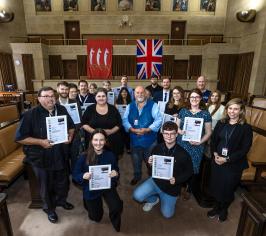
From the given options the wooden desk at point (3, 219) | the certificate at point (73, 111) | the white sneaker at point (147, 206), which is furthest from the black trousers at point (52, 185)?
the white sneaker at point (147, 206)

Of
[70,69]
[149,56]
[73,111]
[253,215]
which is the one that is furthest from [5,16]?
[253,215]

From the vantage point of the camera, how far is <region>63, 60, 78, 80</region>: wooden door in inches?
559

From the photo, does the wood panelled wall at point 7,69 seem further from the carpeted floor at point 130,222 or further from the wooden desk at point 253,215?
the wooden desk at point 253,215

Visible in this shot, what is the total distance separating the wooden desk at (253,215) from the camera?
1417 millimetres

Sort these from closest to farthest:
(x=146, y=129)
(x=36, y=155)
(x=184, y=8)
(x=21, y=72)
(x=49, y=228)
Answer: (x=36, y=155) < (x=49, y=228) < (x=146, y=129) < (x=21, y=72) < (x=184, y=8)

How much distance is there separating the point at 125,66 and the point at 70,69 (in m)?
4.10

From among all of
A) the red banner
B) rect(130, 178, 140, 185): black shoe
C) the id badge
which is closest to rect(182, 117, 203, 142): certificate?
the id badge

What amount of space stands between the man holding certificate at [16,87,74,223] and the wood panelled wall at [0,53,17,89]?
38.7ft

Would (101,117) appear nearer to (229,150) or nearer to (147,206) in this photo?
(147,206)

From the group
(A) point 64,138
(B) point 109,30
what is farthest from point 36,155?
(B) point 109,30

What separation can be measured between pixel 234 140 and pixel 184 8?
1504 cm

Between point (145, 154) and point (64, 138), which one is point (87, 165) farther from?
point (145, 154)

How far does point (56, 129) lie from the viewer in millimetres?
2334

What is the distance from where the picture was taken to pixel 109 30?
15000 millimetres
